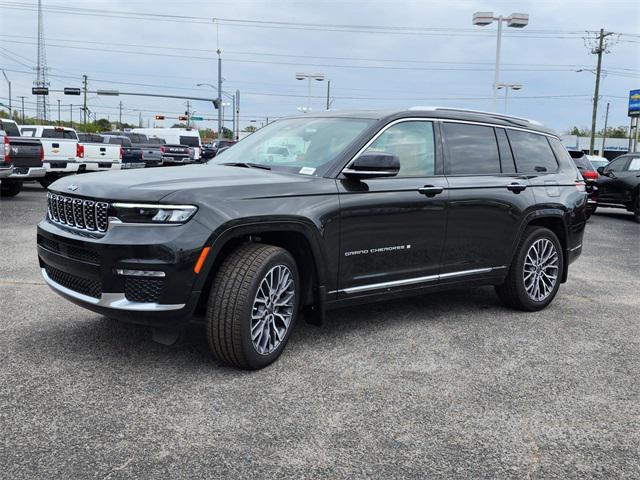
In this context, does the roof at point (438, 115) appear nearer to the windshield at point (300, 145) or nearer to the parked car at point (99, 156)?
the windshield at point (300, 145)

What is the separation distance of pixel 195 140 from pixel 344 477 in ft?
122

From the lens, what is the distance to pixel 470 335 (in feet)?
17.5

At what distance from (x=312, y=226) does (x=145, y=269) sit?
116 cm

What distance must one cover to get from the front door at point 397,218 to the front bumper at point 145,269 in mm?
1224

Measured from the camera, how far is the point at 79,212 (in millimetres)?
4164

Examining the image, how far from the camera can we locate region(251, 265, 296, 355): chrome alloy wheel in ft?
13.9

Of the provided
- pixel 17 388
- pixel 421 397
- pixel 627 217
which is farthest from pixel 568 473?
pixel 627 217

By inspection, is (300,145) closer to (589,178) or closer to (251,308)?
(251,308)

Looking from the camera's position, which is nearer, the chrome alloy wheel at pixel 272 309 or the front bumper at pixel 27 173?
the chrome alloy wheel at pixel 272 309

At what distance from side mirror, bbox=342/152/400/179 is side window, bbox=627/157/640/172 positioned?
13.4 meters

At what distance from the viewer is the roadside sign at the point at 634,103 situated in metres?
46.4

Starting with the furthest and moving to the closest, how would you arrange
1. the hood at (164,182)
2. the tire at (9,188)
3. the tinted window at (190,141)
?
the tinted window at (190,141) < the tire at (9,188) < the hood at (164,182)

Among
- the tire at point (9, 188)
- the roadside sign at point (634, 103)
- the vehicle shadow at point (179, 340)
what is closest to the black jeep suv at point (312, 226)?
the vehicle shadow at point (179, 340)

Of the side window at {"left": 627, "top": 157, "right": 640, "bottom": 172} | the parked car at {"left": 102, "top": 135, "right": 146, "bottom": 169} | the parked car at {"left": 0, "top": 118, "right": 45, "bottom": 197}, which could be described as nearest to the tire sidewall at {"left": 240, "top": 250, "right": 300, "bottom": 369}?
the parked car at {"left": 0, "top": 118, "right": 45, "bottom": 197}
